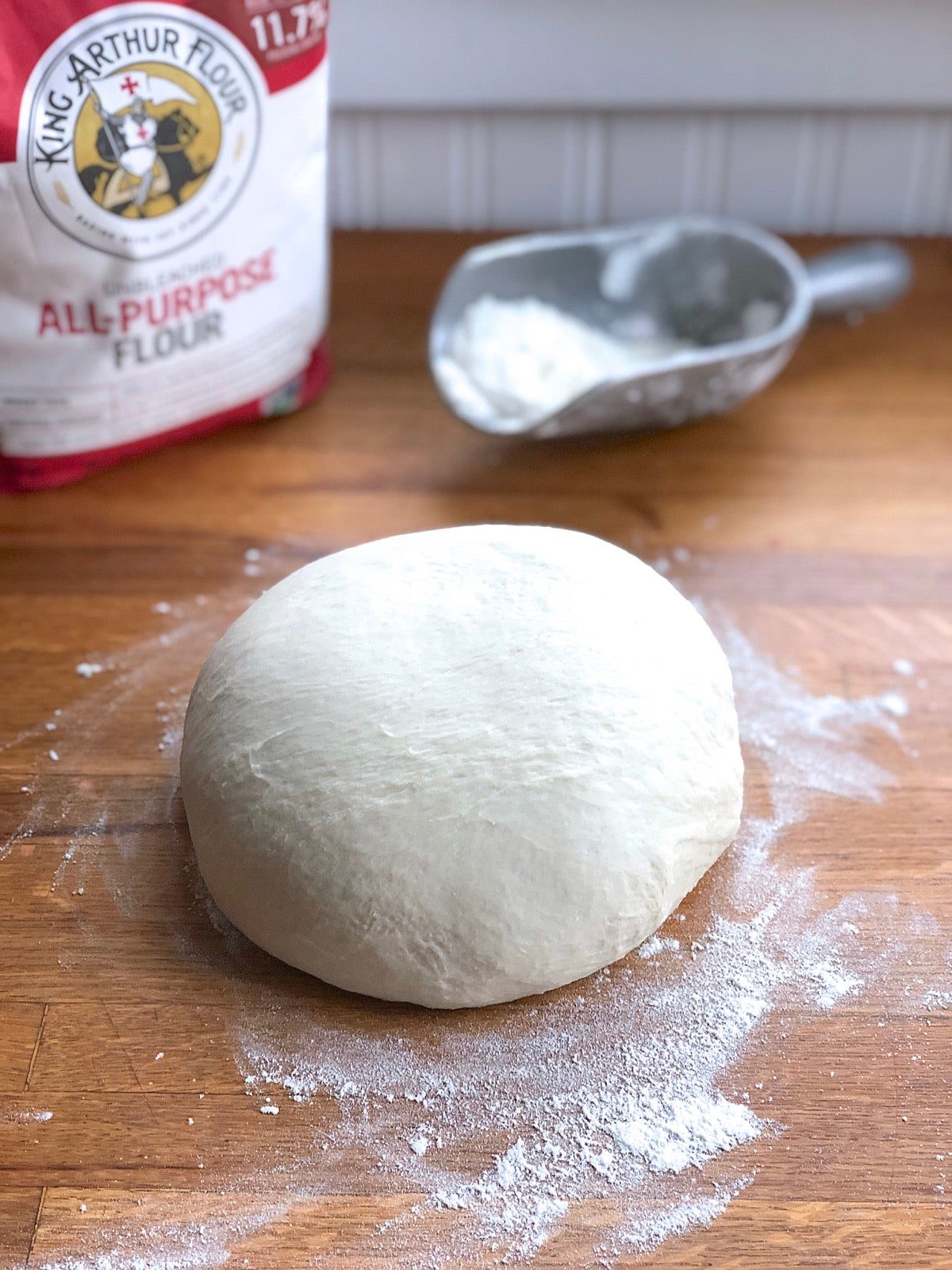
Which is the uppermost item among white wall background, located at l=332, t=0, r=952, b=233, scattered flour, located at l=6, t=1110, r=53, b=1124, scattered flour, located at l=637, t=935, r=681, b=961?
white wall background, located at l=332, t=0, r=952, b=233

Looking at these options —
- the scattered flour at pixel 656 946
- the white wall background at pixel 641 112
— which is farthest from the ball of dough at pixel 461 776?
the white wall background at pixel 641 112

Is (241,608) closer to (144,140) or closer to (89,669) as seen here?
(89,669)

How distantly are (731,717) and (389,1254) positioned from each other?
40cm

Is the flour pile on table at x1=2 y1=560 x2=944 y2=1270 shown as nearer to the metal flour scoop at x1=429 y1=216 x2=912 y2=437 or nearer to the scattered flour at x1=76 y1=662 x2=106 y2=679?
the scattered flour at x1=76 y1=662 x2=106 y2=679

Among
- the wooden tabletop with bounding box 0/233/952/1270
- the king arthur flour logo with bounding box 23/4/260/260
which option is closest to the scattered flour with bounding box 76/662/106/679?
the wooden tabletop with bounding box 0/233/952/1270

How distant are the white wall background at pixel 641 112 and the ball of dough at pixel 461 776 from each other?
0.83 metres

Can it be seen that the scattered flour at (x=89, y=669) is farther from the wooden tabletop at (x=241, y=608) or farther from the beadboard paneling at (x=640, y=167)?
the beadboard paneling at (x=640, y=167)

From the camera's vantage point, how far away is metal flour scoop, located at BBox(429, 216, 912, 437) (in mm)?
1214

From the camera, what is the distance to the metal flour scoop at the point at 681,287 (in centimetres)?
121

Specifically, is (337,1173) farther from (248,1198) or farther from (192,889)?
(192,889)

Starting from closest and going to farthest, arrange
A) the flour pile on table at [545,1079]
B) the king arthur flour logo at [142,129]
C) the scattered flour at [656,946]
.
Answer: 1. the flour pile on table at [545,1079]
2. the scattered flour at [656,946]
3. the king arthur flour logo at [142,129]

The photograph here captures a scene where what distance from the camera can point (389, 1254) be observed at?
66 centimetres

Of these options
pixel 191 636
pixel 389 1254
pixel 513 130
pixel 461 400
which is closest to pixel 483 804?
pixel 389 1254

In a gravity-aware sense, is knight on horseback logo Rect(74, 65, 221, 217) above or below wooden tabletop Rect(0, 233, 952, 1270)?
above
